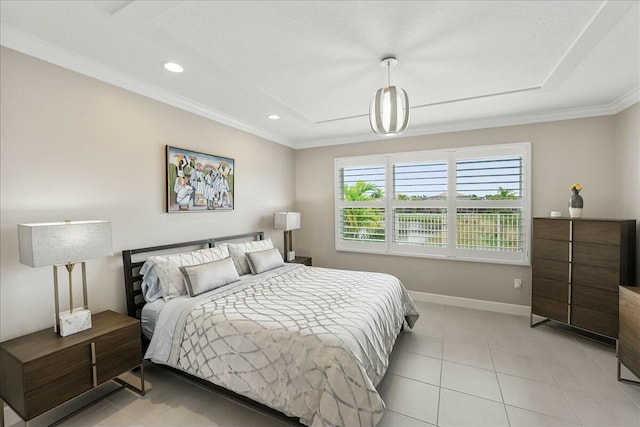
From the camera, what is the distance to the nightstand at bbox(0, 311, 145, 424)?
5.50ft

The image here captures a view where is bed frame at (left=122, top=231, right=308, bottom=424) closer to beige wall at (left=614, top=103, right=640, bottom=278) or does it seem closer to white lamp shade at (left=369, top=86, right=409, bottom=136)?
white lamp shade at (left=369, top=86, right=409, bottom=136)

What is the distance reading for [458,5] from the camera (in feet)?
5.41

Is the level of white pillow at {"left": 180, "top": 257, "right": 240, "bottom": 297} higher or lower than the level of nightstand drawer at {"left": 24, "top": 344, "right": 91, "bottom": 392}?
higher

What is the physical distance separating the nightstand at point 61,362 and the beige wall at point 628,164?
4.81 metres

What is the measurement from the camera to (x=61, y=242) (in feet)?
6.21

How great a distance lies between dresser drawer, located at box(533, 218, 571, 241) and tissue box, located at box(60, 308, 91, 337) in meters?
4.45

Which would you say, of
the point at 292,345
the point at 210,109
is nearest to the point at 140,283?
the point at 292,345

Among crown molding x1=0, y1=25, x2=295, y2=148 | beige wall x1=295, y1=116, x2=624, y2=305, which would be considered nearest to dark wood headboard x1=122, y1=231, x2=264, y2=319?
crown molding x1=0, y1=25, x2=295, y2=148

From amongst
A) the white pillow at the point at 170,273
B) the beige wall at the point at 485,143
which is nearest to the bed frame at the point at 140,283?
the white pillow at the point at 170,273

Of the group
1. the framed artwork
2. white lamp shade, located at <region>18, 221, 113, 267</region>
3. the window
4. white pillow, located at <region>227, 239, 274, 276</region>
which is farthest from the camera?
the window

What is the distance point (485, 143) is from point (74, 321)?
472cm

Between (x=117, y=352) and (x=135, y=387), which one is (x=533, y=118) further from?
(x=135, y=387)

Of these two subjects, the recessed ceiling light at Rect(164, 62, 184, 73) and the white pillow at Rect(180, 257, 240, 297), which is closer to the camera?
the recessed ceiling light at Rect(164, 62, 184, 73)

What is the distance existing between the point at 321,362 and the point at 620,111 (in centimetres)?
421
